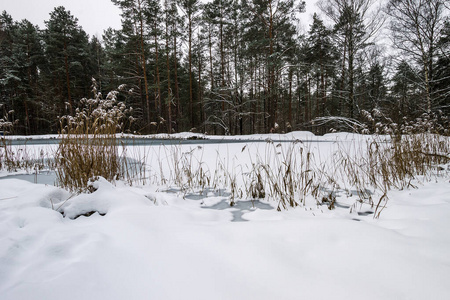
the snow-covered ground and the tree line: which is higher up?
the tree line

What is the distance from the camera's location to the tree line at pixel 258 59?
9.98 meters

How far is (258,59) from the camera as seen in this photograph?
14094mm

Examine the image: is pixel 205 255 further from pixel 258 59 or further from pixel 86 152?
pixel 258 59

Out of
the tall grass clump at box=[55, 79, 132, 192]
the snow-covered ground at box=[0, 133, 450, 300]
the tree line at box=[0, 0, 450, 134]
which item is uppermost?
the tree line at box=[0, 0, 450, 134]

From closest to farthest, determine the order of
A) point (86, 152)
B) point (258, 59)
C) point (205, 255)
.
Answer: point (205, 255) < point (86, 152) < point (258, 59)

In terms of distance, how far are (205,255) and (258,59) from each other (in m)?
14.9

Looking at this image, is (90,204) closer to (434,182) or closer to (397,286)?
(397,286)

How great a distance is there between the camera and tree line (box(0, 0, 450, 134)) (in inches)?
393

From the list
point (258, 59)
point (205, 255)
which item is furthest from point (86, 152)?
point (258, 59)

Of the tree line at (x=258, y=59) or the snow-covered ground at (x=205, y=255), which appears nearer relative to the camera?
the snow-covered ground at (x=205, y=255)

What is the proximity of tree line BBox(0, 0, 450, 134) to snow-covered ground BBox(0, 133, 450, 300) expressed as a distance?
5.75 ft

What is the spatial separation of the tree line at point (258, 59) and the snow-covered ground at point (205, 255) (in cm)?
175

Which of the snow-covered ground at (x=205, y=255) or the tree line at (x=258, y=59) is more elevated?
the tree line at (x=258, y=59)

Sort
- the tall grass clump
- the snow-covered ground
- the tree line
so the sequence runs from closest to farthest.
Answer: the snow-covered ground < the tall grass clump < the tree line
